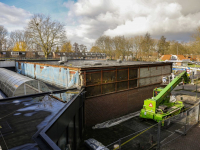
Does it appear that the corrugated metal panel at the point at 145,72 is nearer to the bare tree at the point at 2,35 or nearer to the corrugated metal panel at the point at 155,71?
the corrugated metal panel at the point at 155,71

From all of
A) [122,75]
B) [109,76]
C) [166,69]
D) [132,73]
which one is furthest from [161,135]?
[166,69]

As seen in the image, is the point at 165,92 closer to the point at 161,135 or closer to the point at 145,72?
the point at 161,135

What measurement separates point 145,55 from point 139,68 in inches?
2107

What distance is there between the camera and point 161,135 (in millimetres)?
11906

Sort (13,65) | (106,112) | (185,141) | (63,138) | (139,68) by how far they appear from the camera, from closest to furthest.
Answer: (63,138), (185,141), (106,112), (139,68), (13,65)

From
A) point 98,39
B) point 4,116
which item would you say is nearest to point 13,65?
point 4,116

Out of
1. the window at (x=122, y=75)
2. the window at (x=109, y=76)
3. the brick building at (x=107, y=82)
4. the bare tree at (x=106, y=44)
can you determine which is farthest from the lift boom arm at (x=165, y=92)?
the bare tree at (x=106, y=44)

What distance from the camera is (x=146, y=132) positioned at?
12594mm

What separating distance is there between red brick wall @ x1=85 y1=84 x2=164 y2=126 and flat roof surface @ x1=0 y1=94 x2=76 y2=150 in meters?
4.96

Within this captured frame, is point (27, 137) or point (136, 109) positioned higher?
point (27, 137)

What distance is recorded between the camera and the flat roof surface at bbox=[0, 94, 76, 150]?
4489 mm

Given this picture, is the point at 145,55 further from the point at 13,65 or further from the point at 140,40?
the point at 13,65

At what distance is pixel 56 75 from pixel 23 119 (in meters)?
10.3

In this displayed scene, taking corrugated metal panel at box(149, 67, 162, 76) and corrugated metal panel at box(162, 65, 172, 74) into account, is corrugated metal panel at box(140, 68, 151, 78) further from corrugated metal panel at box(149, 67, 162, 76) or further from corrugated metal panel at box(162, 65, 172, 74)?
corrugated metal panel at box(162, 65, 172, 74)
